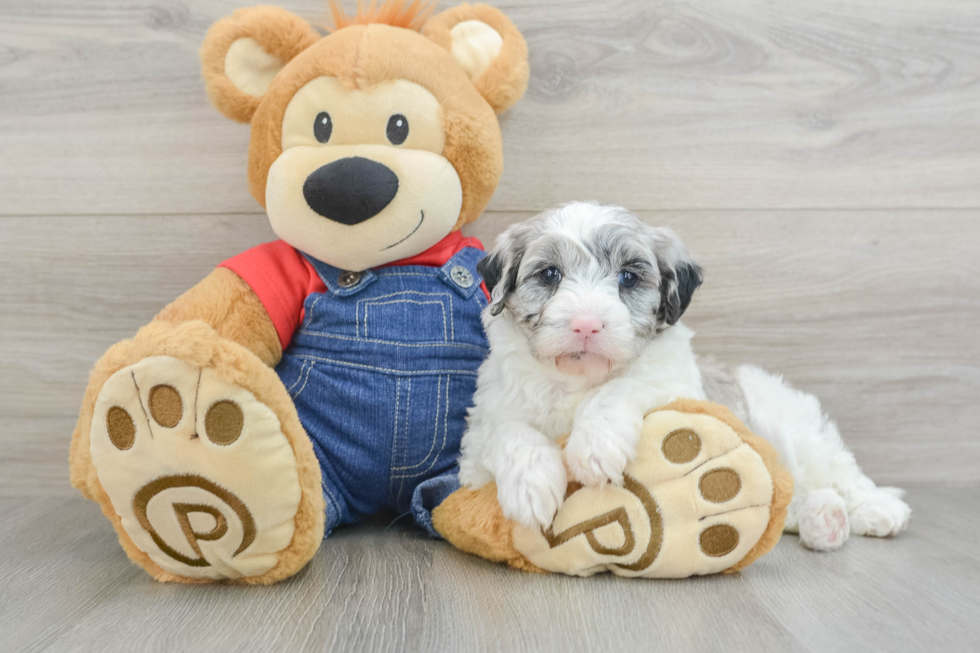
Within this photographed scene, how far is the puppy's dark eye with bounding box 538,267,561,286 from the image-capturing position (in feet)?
4.86

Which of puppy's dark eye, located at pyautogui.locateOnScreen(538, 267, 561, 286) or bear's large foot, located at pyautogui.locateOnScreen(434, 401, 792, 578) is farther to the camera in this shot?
puppy's dark eye, located at pyautogui.locateOnScreen(538, 267, 561, 286)

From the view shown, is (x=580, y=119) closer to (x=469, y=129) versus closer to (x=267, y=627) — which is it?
(x=469, y=129)

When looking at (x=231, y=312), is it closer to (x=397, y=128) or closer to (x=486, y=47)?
(x=397, y=128)

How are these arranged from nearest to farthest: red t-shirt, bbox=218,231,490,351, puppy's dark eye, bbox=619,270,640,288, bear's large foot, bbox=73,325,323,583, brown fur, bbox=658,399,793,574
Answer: bear's large foot, bbox=73,325,323,583, brown fur, bbox=658,399,793,574, puppy's dark eye, bbox=619,270,640,288, red t-shirt, bbox=218,231,490,351

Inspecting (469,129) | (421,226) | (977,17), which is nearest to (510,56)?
(469,129)

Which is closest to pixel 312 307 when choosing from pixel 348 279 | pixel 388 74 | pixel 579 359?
pixel 348 279

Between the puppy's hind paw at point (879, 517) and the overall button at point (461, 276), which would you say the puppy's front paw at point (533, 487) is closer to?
the overall button at point (461, 276)

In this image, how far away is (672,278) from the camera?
5.03 ft

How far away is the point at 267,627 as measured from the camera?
1.19 m

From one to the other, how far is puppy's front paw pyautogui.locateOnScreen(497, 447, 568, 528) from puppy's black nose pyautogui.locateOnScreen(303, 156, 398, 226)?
65 cm

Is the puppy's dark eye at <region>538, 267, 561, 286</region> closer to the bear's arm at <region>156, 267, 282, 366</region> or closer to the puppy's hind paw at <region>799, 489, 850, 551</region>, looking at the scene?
the bear's arm at <region>156, 267, 282, 366</region>

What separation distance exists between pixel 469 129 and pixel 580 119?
0.58 m

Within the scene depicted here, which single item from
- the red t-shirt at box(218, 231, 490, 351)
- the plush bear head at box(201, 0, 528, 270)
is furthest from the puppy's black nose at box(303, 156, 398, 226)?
the red t-shirt at box(218, 231, 490, 351)

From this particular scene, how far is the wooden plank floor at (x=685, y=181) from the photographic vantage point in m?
2.11
